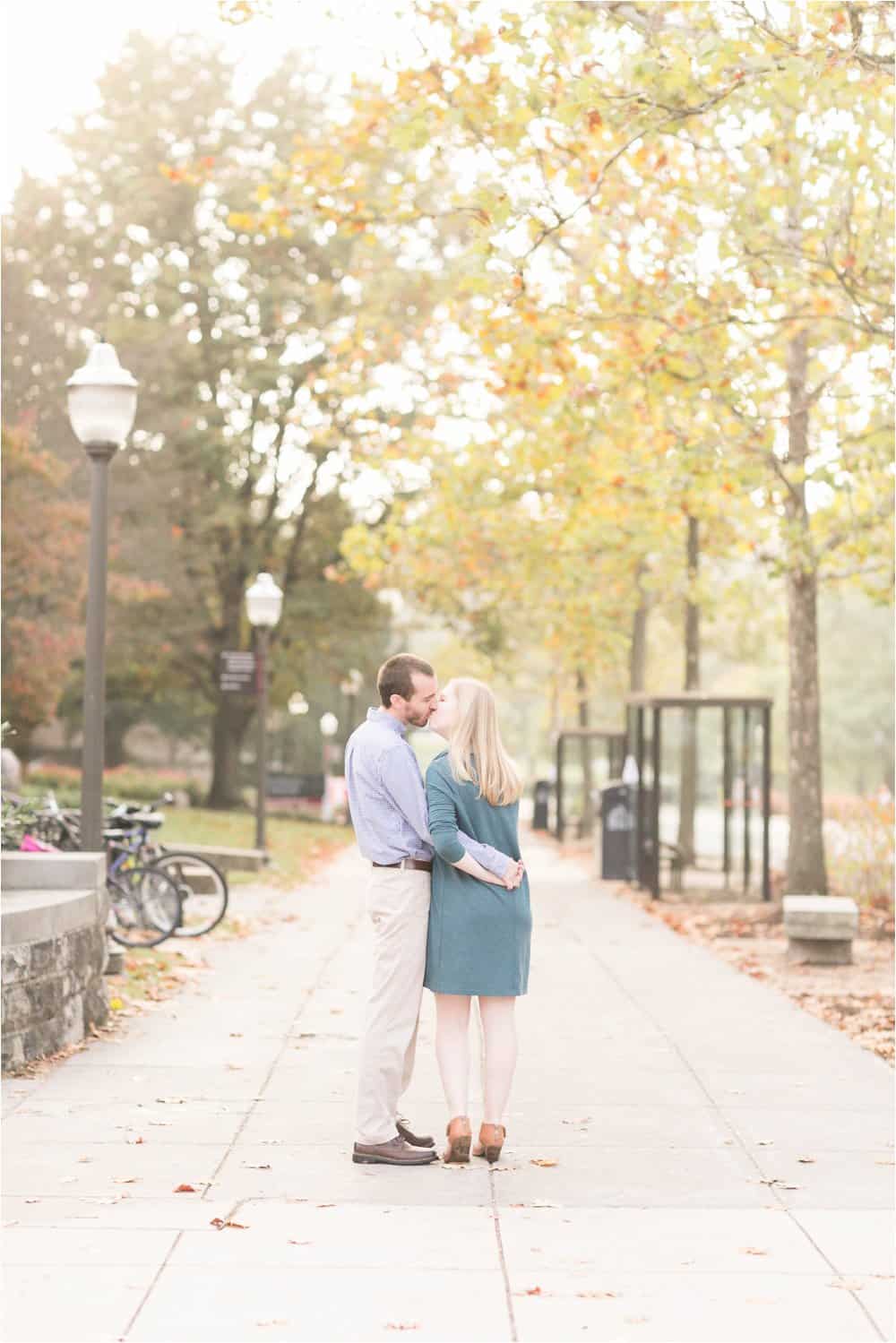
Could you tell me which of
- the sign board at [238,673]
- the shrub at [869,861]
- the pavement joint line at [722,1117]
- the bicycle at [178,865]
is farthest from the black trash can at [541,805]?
the pavement joint line at [722,1117]

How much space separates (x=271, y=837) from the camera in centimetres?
3059

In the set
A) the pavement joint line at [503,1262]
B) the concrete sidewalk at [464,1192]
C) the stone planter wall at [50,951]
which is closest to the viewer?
the pavement joint line at [503,1262]

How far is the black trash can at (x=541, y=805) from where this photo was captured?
43.8 m

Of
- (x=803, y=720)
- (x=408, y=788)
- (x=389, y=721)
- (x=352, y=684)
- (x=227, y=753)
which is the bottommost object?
(x=227, y=753)

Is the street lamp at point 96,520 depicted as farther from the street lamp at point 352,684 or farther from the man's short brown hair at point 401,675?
the street lamp at point 352,684

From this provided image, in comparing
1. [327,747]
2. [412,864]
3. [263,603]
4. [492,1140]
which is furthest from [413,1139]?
[327,747]

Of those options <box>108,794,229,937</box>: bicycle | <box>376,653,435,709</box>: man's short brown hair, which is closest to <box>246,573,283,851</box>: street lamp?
<box>108,794,229,937</box>: bicycle

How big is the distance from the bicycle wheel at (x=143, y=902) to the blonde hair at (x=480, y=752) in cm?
762

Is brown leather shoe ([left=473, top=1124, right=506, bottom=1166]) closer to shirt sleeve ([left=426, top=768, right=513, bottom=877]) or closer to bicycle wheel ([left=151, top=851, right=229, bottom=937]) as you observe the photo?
shirt sleeve ([left=426, top=768, right=513, bottom=877])

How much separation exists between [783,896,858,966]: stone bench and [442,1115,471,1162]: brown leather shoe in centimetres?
740

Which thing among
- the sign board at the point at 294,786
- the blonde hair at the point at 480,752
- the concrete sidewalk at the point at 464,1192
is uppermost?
the blonde hair at the point at 480,752

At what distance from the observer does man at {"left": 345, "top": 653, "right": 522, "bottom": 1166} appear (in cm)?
697

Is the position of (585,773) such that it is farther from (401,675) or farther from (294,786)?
(401,675)

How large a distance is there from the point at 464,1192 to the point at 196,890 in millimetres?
10253
